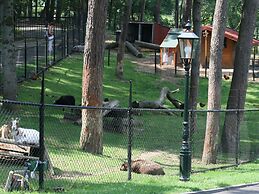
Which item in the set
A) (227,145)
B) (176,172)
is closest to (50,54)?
(227,145)

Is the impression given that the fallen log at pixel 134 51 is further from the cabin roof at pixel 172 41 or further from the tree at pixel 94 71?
the tree at pixel 94 71

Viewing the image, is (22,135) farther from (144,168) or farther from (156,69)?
(156,69)

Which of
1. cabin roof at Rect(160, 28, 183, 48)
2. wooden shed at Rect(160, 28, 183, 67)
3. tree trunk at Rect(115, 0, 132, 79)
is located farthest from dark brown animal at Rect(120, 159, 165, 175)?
cabin roof at Rect(160, 28, 183, 48)

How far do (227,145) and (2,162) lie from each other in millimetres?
10485

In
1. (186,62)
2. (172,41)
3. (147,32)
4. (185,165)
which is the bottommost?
(185,165)

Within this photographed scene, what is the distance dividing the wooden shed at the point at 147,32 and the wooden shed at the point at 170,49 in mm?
11060

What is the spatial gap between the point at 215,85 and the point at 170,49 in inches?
750

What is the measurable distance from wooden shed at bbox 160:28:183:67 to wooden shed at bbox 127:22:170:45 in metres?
11.1

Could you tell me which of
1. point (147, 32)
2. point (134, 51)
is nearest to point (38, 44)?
point (134, 51)

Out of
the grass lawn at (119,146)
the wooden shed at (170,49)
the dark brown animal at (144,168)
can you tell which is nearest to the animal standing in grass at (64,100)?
the grass lawn at (119,146)

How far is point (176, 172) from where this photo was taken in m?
15.8

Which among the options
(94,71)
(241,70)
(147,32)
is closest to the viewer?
(94,71)

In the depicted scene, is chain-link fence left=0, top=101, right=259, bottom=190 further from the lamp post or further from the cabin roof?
the cabin roof

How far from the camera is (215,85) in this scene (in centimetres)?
1906
